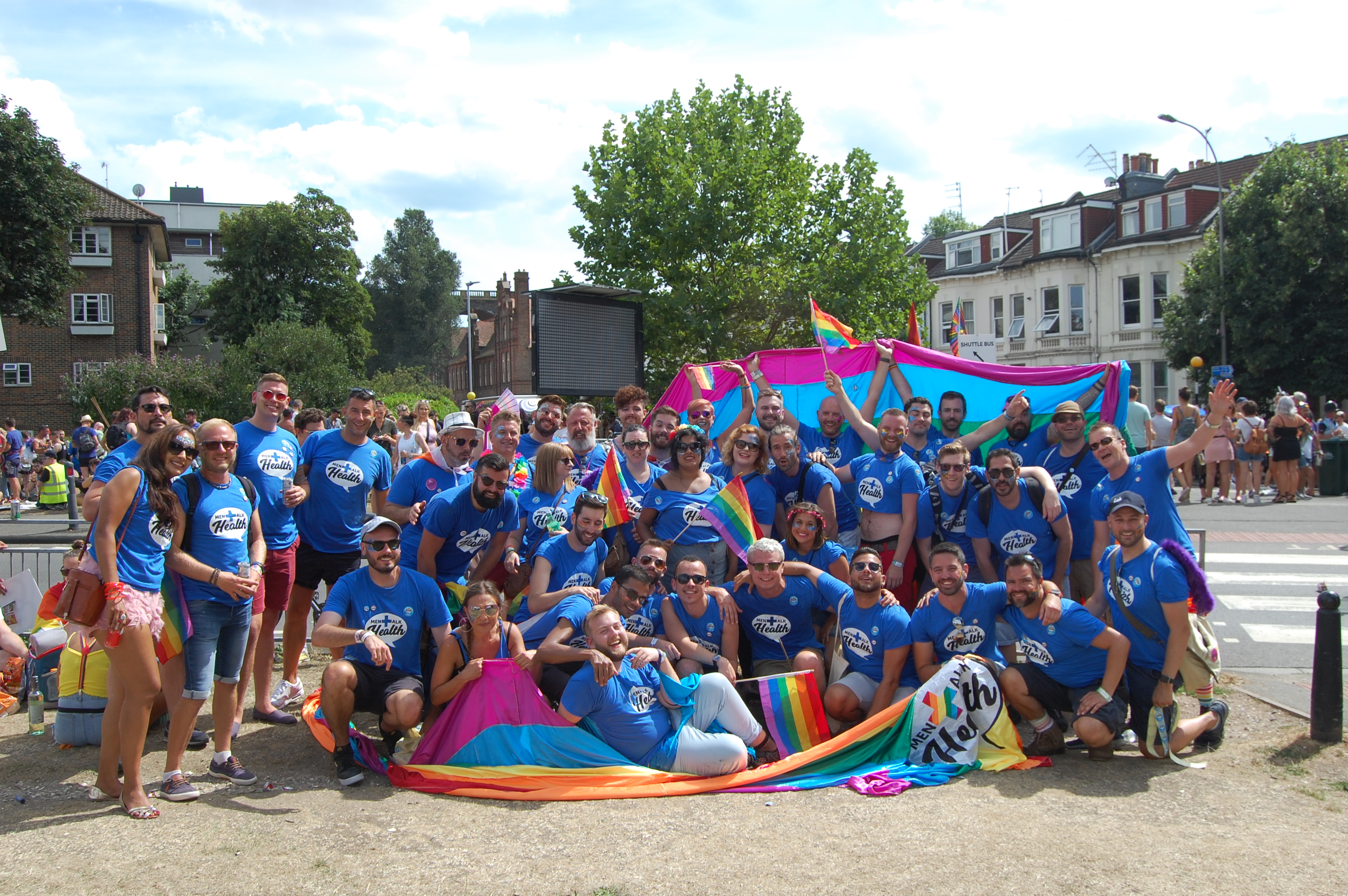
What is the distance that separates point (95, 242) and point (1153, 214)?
4403cm

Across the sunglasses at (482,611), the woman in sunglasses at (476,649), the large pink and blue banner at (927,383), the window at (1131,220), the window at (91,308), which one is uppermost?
the window at (1131,220)

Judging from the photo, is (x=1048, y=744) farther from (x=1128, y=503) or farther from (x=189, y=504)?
(x=189, y=504)

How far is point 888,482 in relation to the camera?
6.36 meters

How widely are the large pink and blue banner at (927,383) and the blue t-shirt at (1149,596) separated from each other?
2.67 m

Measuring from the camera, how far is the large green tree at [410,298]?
68312mm

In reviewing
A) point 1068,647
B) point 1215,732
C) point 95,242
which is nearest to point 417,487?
point 1068,647

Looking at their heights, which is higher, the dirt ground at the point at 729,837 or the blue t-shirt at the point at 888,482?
the blue t-shirt at the point at 888,482

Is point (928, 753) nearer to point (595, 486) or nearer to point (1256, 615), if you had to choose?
point (595, 486)

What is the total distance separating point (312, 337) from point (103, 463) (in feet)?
119

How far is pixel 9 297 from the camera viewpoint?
25.7 meters

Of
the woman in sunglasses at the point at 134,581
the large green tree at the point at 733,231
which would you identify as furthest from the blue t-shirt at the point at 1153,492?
the large green tree at the point at 733,231

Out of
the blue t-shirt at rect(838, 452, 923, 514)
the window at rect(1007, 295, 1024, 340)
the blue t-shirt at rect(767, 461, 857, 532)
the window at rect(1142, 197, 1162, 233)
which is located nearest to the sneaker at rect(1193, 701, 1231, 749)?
the blue t-shirt at rect(838, 452, 923, 514)

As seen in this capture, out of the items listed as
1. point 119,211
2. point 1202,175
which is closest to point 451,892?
point 1202,175

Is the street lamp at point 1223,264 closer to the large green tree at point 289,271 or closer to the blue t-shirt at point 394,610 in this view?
the blue t-shirt at point 394,610
